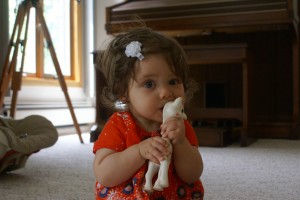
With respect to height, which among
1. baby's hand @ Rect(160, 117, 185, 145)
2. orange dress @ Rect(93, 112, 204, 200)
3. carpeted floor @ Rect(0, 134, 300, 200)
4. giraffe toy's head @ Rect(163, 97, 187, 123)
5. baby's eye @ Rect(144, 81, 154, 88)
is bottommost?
carpeted floor @ Rect(0, 134, 300, 200)

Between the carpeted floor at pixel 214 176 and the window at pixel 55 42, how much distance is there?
1.02m

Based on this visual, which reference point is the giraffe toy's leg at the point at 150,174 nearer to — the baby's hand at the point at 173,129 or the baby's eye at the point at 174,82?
the baby's hand at the point at 173,129

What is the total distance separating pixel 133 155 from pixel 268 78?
2113mm

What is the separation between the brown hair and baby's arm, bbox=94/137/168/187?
12 cm

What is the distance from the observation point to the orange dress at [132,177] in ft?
2.38

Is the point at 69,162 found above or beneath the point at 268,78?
beneath

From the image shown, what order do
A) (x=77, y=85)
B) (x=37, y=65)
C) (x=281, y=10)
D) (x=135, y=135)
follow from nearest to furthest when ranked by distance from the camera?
(x=135, y=135), (x=281, y=10), (x=37, y=65), (x=77, y=85)

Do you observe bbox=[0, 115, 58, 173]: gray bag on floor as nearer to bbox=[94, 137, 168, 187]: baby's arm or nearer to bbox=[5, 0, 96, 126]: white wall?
bbox=[94, 137, 168, 187]: baby's arm

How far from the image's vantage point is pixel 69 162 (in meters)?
1.61

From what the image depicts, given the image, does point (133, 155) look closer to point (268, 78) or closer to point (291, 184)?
point (291, 184)

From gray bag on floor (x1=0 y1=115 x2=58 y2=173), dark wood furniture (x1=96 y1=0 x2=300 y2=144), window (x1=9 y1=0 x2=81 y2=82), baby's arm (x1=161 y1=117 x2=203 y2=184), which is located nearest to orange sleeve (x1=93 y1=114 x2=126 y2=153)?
baby's arm (x1=161 y1=117 x2=203 y2=184)

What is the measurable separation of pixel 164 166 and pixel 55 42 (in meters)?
2.61

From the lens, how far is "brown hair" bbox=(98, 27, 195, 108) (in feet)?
2.42

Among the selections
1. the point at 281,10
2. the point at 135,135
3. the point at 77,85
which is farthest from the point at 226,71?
the point at 135,135
